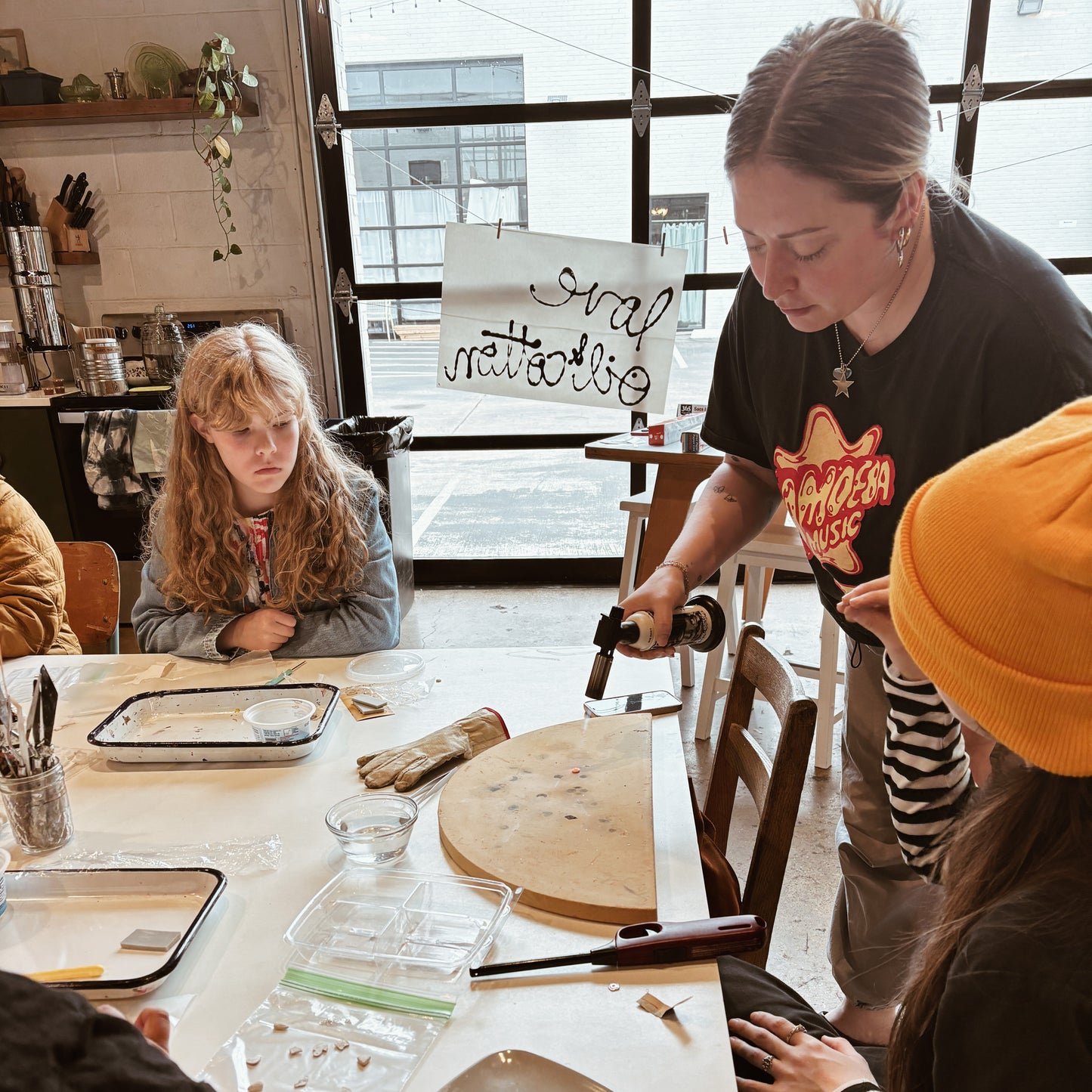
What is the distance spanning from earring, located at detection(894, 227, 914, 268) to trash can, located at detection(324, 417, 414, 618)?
2154 mm

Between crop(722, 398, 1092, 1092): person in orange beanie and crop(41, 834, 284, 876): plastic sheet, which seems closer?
crop(722, 398, 1092, 1092): person in orange beanie

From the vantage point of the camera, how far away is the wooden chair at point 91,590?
1998mm

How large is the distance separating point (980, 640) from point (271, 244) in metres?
3.47

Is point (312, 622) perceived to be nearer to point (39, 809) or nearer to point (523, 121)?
point (39, 809)

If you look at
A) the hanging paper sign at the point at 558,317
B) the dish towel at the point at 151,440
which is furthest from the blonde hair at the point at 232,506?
the hanging paper sign at the point at 558,317

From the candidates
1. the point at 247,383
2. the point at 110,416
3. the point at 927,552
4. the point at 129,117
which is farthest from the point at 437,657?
the point at 129,117

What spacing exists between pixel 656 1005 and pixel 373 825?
409mm

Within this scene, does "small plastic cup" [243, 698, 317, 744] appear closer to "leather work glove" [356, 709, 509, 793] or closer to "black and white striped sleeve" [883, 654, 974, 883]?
"leather work glove" [356, 709, 509, 793]

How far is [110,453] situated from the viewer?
3.16 meters

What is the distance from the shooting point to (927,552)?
27.9 inches

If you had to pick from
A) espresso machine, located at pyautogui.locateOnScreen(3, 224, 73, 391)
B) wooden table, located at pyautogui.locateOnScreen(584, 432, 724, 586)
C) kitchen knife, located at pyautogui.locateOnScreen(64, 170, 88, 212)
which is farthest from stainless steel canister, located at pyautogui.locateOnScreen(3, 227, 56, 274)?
wooden table, located at pyautogui.locateOnScreen(584, 432, 724, 586)

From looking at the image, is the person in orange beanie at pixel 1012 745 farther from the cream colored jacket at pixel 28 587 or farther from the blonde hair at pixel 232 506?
the cream colored jacket at pixel 28 587

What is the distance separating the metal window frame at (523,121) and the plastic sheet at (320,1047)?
3.16 m

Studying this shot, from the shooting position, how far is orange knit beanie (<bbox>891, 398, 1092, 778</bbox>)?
2.00 feet
